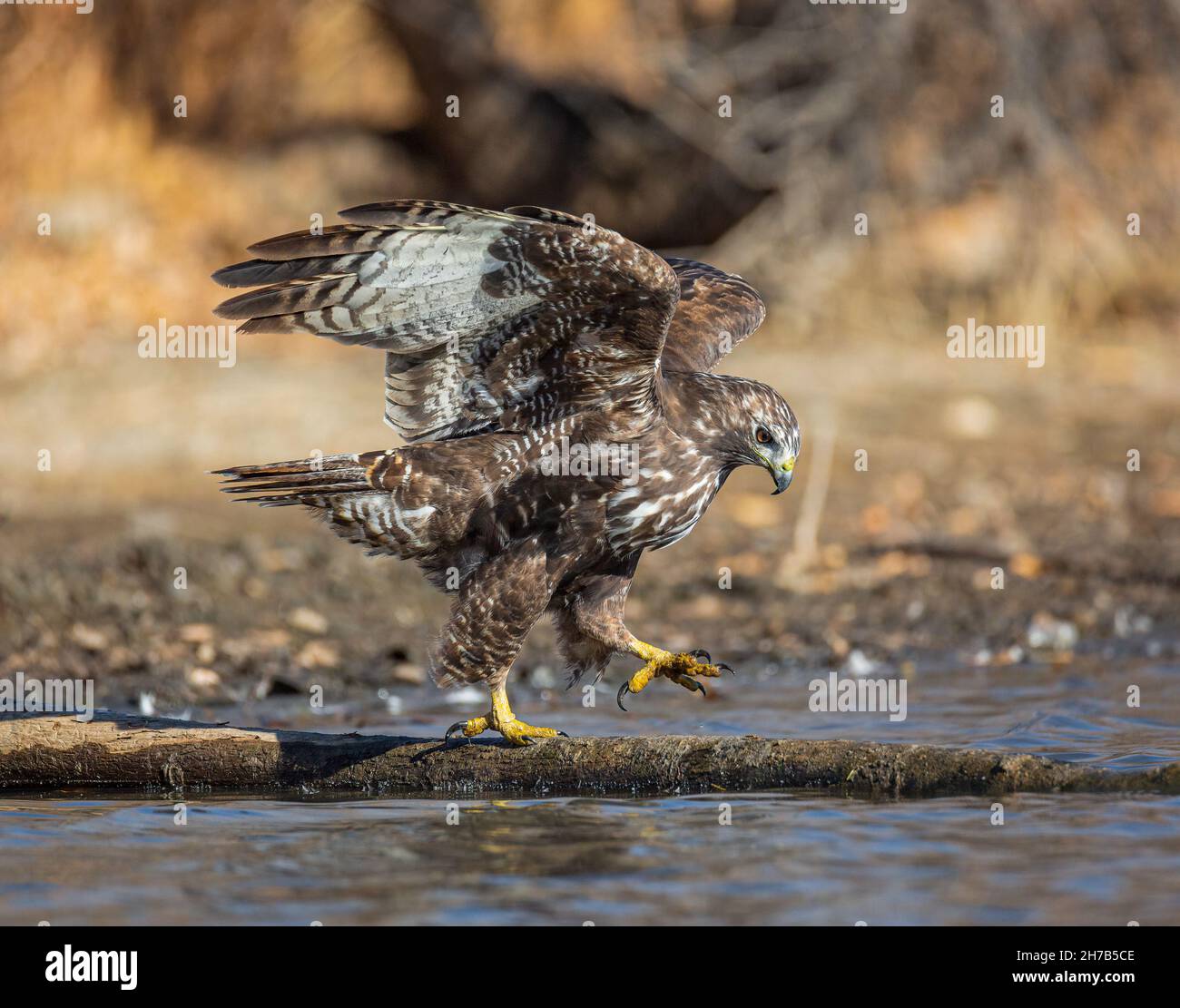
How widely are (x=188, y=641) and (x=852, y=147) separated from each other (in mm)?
7526

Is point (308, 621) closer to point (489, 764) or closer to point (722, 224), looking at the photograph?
point (489, 764)

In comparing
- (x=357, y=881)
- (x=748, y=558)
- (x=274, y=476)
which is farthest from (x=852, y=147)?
(x=357, y=881)

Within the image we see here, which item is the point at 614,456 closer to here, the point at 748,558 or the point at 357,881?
the point at 357,881

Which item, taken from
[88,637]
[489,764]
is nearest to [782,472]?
[489,764]

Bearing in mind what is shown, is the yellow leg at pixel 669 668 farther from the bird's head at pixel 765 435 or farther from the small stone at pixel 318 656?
the small stone at pixel 318 656

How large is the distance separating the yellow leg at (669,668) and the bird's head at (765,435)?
2.17 ft

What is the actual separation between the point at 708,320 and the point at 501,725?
1.95 m

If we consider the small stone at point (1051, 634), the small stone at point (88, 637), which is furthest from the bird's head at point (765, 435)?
the small stone at point (88, 637)

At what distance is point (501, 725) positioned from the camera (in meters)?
5.59

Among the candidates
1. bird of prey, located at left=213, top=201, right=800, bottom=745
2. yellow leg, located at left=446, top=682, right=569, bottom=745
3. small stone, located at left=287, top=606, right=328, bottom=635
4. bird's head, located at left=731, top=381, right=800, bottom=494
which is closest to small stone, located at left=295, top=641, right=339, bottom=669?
small stone, located at left=287, top=606, right=328, bottom=635

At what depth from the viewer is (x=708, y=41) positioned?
44.9ft

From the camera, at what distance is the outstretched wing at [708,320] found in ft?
21.2

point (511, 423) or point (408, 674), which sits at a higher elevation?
point (511, 423)

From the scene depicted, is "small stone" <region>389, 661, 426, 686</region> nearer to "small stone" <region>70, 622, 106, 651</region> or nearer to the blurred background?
the blurred background
